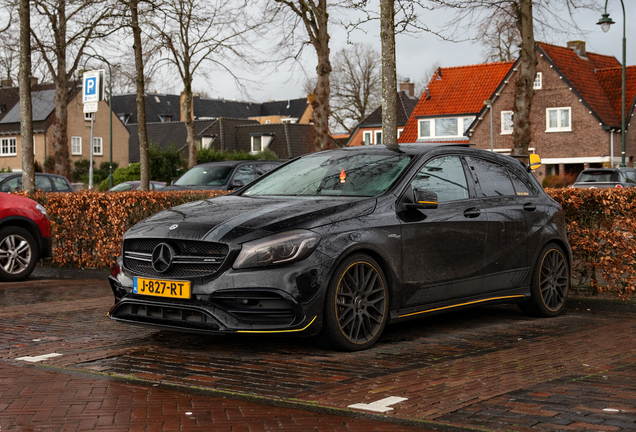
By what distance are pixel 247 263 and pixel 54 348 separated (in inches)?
74.5

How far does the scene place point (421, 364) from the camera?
5.86 metres

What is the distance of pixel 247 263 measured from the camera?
5.80 meters

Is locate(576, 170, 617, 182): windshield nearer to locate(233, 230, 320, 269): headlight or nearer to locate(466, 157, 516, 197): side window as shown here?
locate(466, 157, 516, 197): side window

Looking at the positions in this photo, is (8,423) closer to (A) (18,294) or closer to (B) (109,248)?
(A) (18,294)

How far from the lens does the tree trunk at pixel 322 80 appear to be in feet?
69.3

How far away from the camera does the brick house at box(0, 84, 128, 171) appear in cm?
6156

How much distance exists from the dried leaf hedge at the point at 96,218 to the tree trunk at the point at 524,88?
823 cm

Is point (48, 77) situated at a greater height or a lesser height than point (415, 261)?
greater

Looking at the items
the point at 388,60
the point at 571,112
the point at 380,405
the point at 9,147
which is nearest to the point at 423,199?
the point at 380,405

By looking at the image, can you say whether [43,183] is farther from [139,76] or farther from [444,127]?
[444,127]

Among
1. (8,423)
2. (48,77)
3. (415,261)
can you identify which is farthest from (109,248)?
(48,77)

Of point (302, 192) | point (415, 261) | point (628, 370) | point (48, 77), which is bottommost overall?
point (628, 370)

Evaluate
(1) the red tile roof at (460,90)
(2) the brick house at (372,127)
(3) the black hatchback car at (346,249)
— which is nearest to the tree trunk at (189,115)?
(3) the black hatchback car at (346,249)

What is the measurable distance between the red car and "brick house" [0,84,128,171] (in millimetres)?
50546
